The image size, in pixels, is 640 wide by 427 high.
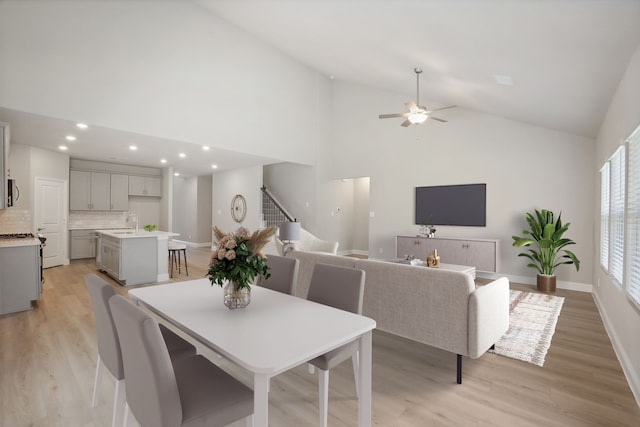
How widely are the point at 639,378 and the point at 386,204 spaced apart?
5.64 m

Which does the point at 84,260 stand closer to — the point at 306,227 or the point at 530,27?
the point at 306,227

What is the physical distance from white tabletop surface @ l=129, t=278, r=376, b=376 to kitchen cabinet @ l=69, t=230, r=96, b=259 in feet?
22.1

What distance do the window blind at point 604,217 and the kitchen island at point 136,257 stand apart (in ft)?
20.9

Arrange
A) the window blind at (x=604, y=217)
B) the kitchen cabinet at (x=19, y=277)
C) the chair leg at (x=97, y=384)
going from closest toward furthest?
the chair leg at (x=97, y=384)
the window blind at (x=604, y=217)
the kitchen cabinet at (x=19, y=277)

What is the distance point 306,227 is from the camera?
8.58 meters

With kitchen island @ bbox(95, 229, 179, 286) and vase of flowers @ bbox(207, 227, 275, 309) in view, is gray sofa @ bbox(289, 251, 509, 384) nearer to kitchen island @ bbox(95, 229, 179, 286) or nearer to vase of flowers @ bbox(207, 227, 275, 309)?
vase of flowers @ bbox(207, 227, 275, 309)

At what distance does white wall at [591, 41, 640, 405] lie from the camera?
2.29 m

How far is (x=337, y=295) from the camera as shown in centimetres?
221

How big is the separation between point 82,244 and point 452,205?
8.33 metres

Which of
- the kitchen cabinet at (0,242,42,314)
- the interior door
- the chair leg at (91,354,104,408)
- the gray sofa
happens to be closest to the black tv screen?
the gray sofa

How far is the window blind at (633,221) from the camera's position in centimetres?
231

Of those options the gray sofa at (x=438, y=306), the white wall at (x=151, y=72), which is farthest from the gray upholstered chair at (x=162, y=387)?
the white wall at (x=151, y=72)

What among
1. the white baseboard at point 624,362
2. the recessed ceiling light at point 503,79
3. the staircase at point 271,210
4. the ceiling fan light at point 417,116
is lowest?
the white baseboard at point 624,362

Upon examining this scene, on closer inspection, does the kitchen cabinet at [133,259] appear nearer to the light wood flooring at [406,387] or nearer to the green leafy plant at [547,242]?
the light wood flooring at [406,387]
